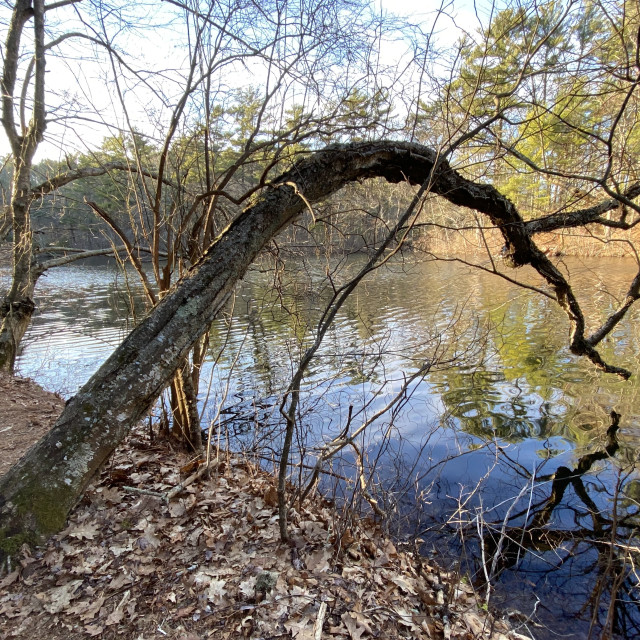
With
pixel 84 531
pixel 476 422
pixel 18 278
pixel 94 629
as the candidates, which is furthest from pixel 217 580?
pixel 18 278

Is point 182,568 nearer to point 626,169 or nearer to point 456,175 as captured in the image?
point 456,175

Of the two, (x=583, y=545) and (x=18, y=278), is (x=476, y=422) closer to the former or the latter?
(x=583, y=545)

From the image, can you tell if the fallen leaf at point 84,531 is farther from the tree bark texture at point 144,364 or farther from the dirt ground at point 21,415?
the dirt ground at point 21,415

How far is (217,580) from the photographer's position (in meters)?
2.52

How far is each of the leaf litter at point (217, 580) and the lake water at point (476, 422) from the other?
531 mm

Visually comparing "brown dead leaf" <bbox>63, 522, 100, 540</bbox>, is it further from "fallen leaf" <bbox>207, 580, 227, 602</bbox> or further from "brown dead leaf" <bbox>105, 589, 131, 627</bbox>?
"fallen leaf" <bbox>207, 580, 227, 602</bbox>

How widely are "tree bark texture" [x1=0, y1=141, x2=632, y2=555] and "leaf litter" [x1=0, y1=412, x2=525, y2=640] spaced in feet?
1.18

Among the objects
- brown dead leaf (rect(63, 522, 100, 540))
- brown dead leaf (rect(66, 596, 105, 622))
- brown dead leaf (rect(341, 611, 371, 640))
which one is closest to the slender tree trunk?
brown dead leaf (rect(63, 522, 100, 540))

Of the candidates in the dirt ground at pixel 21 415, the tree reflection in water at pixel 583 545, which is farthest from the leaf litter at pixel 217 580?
the dirt ground at pixel 21 415

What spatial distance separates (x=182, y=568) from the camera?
8.54 ft

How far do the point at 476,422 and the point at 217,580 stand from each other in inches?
213

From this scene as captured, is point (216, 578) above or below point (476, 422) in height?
above

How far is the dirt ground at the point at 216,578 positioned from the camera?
218 cm

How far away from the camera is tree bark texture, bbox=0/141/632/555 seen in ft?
7.67
